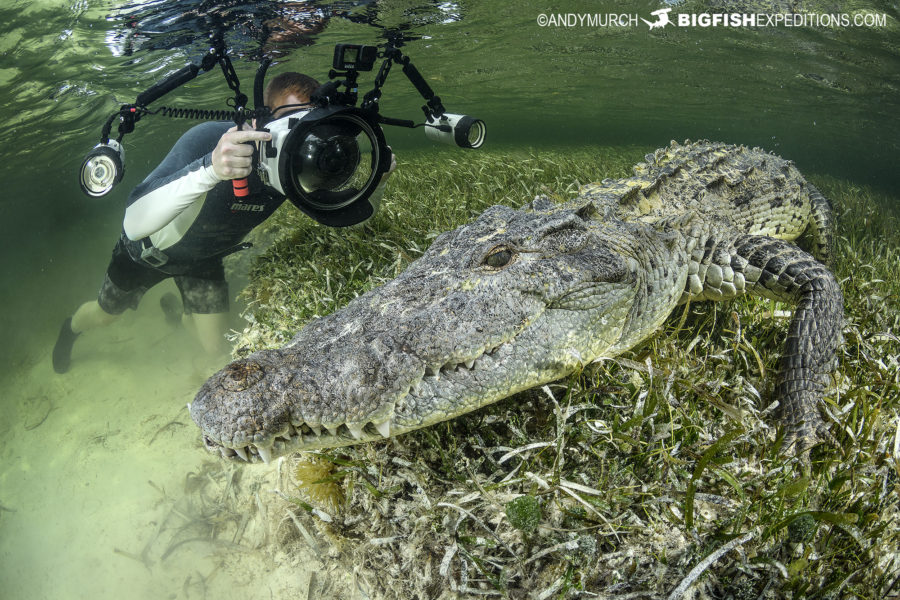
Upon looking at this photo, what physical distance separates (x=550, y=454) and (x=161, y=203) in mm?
3579

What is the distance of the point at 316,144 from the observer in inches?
125

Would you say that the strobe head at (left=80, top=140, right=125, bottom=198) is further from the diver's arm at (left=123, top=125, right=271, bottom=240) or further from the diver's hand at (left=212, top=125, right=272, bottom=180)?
the diver's hand at (left=212, top=125, right=272, bottom=180)

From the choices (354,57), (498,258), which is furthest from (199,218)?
(498,258)

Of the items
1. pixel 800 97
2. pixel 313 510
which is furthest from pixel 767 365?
pixel 800 97

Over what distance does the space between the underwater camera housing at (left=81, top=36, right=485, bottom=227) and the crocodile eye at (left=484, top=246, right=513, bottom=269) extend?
5.53 feet

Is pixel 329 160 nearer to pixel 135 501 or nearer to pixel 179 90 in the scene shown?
pixel 135 501

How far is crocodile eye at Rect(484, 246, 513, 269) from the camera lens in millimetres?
2031

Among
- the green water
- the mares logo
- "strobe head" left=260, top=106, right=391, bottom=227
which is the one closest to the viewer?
"strobe head" left=260, top=106, right=391, bottom=227

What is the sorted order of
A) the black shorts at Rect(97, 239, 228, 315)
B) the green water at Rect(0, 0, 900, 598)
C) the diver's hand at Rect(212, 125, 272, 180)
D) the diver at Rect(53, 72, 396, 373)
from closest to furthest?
the diver's hand at Rect(212, 125, 272, 180)
the diver at Rect(53, 72, 396, 373)
the green water at Rect(0, 0, 900, 598)
the black shorts at Rect(97, 239, 228, 315)

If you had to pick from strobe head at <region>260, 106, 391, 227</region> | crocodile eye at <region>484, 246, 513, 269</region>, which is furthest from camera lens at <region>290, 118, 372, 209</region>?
crocodile eye at <region>484, 246, 513, 269</region>

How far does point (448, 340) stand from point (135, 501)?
3817 millimetres

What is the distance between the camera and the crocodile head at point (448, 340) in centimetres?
149

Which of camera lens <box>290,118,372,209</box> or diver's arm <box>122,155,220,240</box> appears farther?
diver's arm <box>122,155,220,240</box>

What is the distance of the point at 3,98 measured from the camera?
9.60 m
